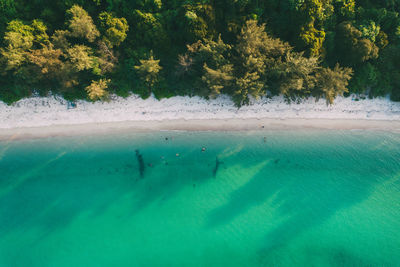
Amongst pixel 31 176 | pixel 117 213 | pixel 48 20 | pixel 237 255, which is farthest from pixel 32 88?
pixel 237 255

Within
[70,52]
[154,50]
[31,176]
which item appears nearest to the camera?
[70,52]

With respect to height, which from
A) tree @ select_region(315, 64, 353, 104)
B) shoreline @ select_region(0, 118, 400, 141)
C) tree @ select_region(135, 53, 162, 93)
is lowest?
shoreline @ select_region(0, 118, 400, 141)

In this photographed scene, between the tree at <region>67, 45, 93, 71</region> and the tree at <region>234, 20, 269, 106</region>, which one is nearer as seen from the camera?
the tree at <region>67, 45, 93, 71</region>

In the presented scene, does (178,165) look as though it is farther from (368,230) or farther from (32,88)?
(368,230)

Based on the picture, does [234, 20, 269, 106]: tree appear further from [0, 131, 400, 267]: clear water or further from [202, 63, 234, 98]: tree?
[0, 131, 400, 267]: clear water

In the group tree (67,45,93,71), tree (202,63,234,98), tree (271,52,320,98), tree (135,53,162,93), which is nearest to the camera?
tree (67,45,93,71)

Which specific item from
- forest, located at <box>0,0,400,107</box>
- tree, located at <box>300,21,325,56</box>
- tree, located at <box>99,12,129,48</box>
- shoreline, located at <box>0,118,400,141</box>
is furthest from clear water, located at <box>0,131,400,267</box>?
tree, located at <box>99,12,129,48</box>
